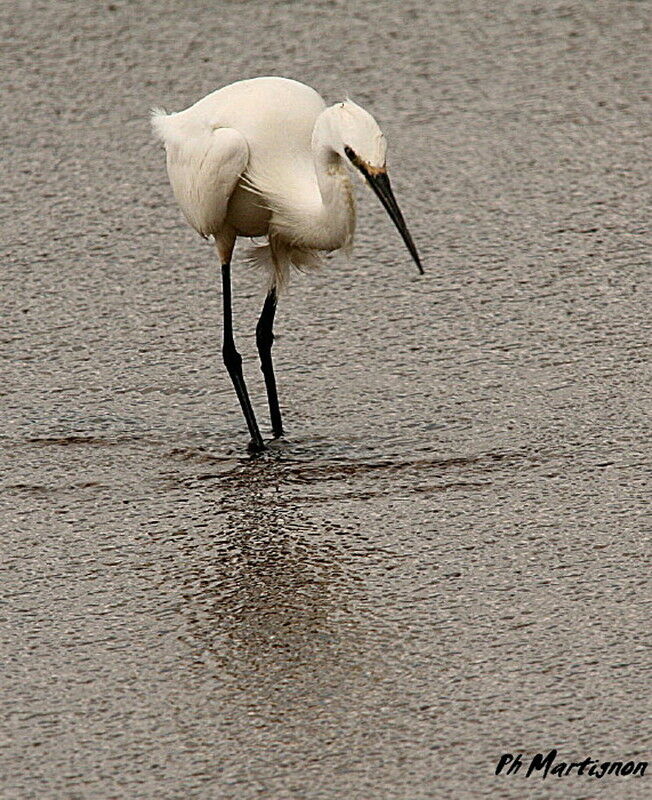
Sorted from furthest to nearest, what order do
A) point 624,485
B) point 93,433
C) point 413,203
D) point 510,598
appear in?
point 413,203
point 93,433
point 624,485
point 510,598

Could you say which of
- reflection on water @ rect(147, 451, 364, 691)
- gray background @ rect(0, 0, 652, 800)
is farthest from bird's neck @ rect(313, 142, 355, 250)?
reflection on water @ rect(147, 451, 364, 691)

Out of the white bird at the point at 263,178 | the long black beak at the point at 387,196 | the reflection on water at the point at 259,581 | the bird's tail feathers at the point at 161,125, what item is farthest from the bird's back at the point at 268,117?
the reflection on water at the point at 259,581

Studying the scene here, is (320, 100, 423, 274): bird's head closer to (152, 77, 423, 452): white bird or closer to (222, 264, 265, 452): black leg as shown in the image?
(152, 77, 423, 452): white bird

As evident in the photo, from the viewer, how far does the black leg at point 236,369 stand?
5469 millimetres

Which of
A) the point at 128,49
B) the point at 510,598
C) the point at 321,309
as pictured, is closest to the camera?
the point at 510,598

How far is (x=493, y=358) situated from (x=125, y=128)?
263 cm

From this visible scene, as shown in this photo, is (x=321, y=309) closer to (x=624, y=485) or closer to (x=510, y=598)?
(x=624, y=485)

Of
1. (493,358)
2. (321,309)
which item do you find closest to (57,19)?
(321,309)

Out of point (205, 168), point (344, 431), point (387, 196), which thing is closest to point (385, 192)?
point (387, 196)

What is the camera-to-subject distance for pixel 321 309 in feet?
21.0

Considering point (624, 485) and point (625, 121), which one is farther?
point (625, 121)

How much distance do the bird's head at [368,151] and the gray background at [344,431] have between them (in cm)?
77

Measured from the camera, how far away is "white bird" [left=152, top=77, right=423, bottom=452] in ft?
17.5

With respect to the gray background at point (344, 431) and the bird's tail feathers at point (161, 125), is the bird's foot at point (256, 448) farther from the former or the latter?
the bird's tail feathers at point (161, 125)
